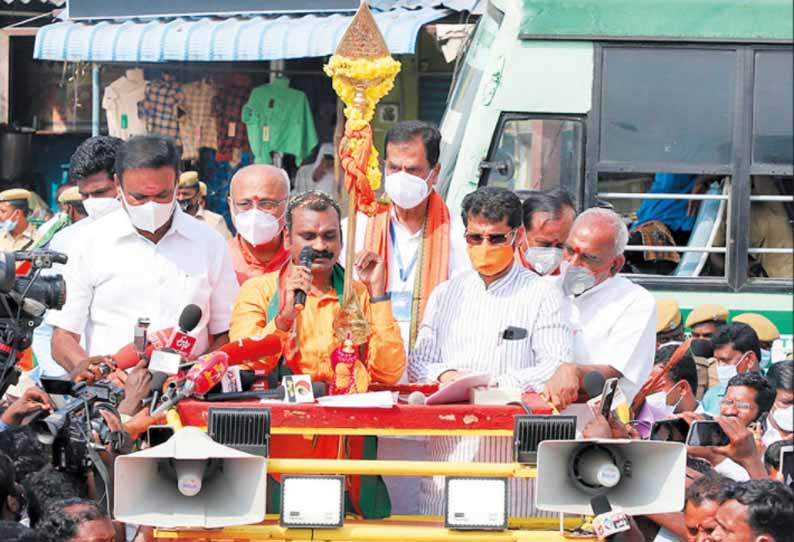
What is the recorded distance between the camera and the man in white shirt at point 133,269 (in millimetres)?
6355

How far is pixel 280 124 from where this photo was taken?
13.7m

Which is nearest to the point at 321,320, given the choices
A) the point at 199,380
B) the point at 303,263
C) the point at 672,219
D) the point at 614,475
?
the point at 303,263

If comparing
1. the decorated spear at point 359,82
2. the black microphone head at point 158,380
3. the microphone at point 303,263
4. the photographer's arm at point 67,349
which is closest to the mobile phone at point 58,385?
the black microphone head at point 158,380

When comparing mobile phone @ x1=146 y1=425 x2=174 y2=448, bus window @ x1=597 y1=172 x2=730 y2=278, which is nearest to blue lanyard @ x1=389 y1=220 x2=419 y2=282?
mobile phone @ x1=146 y1=425 x2=174 y2=448

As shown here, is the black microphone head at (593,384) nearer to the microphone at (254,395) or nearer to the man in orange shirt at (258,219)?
the microphone at (254,395)

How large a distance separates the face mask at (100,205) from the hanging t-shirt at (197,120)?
6692 mm

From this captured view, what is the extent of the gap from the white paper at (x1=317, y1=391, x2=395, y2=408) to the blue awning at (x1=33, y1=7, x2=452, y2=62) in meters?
7.12

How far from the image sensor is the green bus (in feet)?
30.8

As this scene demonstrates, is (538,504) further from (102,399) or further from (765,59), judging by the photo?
(765,59)

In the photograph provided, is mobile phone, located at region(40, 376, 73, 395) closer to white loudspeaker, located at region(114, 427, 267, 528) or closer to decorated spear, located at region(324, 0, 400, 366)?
white loudspeaker, located at region(114, 427, 267, 528)

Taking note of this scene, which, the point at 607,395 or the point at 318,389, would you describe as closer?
the point at 607,395

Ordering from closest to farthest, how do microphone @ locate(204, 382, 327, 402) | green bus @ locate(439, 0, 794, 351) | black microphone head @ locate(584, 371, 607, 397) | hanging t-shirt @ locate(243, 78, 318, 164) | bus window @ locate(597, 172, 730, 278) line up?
microphone @ locate(204, 382, 327, 402) → black microphone head @ locate(584, 371, 607, 397) → green bus @ locate(439, 0, 794, 351) → bus window @ locate(597, 172, 730, 278) → hanging t-shirt @ locate(243, 78, 318, 164)

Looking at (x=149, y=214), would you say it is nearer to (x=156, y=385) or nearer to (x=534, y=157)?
(x=156, y=385)

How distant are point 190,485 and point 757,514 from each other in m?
1.90
